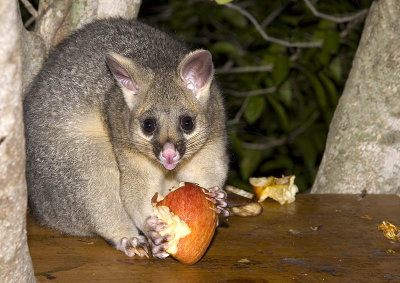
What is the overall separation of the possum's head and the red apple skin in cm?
24

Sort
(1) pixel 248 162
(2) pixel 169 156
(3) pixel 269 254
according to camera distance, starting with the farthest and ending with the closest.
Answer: (1) pixel 248 162
(2) pixel 169 156
(3) pixel 269 254

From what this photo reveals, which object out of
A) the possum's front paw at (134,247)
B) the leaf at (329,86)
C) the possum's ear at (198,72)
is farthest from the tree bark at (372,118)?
the possum's front paw at (134,247)

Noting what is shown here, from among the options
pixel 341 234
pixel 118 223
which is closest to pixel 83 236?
pixel 118 223

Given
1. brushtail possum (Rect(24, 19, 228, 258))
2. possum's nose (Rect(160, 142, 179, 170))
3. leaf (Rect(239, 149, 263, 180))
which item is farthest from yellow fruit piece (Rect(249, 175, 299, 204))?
leaf (Rect(239, 149, 263, 180))

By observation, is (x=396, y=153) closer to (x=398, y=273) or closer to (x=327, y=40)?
(x=327, y=40)

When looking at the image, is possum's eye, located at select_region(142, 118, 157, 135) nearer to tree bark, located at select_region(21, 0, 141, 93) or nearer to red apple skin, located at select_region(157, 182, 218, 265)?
red apple skin, located at select_region(157, 182, 218, 265)

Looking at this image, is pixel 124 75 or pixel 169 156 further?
pixel 124 75

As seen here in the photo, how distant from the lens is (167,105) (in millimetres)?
2891

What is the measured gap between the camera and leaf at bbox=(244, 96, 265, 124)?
4537mm

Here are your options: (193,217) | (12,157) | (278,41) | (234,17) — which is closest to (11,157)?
(12,157)

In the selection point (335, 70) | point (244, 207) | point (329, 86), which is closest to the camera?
point (244, 207)

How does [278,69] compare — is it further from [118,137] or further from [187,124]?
[118,137]

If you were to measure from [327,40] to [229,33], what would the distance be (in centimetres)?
185

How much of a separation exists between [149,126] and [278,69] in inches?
59.6
